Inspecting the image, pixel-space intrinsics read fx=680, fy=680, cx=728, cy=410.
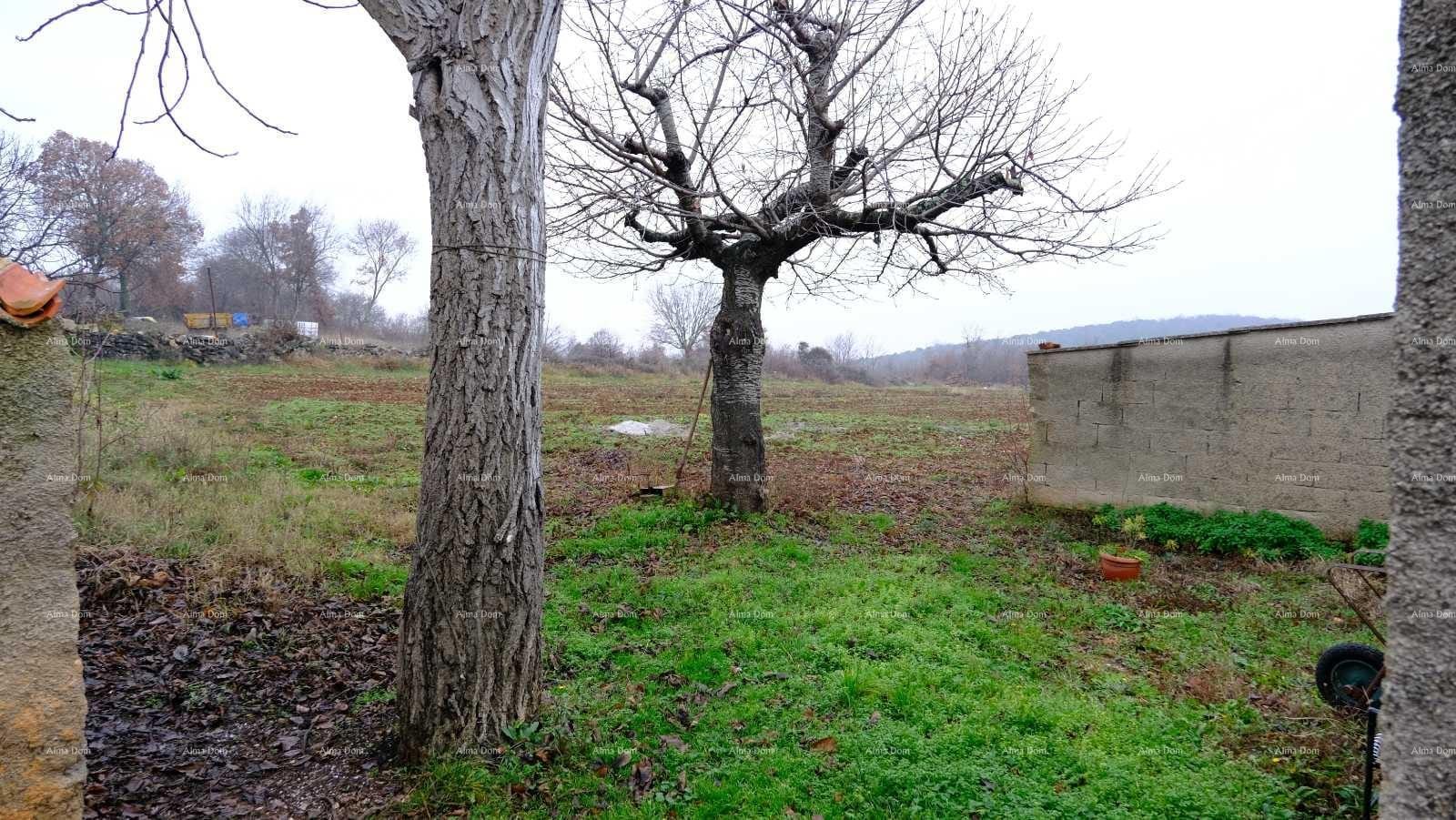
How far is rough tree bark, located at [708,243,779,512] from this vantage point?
803 cm

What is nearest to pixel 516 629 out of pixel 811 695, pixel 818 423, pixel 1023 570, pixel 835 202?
pixel 811 695

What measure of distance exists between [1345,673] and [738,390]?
5.66 m

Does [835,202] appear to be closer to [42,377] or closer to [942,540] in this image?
[942,540]

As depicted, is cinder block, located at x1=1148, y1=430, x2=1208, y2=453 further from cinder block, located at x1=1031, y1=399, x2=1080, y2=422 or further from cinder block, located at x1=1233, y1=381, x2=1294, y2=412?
cinder block, located at x1=1031, y1=399, x2=1080, y2=422

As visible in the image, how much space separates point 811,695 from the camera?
3.91 metres

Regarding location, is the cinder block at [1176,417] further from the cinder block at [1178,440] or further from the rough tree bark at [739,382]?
the rough tree bark at [739,382]

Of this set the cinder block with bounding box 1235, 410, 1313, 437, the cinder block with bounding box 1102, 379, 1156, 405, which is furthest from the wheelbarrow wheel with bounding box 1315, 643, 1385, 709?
the cinder block with bounding box 1102, 379, 1156, 405

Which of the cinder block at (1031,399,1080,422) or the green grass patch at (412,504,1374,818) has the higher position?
the cinder block at (1031,399,1080,422)

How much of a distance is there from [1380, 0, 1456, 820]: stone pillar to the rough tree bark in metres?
6.82

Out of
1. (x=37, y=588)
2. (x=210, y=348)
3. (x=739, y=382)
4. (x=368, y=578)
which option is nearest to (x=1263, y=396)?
(x=739, y=382)

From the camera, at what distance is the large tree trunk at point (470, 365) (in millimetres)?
3154

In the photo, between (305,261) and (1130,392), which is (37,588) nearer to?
(1130,392)

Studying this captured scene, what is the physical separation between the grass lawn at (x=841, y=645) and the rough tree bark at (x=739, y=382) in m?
0.46


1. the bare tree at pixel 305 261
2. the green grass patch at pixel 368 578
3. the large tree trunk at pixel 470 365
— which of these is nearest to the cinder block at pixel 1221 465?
the large tree trunk at pixel 470 365
